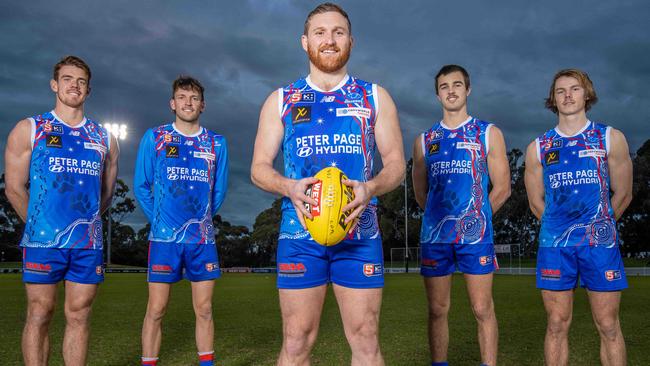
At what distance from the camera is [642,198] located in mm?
52594

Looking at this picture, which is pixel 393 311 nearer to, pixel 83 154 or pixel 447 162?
pixel 447 162

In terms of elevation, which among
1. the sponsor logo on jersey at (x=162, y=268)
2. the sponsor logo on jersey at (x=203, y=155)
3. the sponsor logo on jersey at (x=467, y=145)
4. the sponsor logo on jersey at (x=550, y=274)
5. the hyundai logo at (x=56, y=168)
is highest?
the sponsor logo on jersey at (x=203, y=155)

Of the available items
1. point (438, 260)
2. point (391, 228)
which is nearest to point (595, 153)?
point (438, 260)

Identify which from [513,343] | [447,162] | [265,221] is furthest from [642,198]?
[447,162]

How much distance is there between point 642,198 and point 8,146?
56817mm

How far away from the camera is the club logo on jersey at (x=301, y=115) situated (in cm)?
397

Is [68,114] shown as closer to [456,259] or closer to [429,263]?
[429,263]

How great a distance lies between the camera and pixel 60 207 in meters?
5.55

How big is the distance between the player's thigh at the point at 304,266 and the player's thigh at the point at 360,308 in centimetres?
18

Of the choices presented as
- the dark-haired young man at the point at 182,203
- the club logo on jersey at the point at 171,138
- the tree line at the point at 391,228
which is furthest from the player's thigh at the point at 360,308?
the tree line at the point at 391,228

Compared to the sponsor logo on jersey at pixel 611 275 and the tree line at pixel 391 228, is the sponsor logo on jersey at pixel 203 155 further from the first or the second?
the tree line at pixel 391 228

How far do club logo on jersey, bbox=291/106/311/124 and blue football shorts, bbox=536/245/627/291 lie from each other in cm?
331

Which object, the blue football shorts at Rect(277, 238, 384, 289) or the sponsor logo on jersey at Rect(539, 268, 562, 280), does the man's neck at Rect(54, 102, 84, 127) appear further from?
the sponsor logo on jersey at Rect(539, 268, 562, 280)

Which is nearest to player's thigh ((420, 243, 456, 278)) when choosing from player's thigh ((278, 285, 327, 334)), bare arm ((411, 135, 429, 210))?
bare arm ((411, 135, 429, 210))
